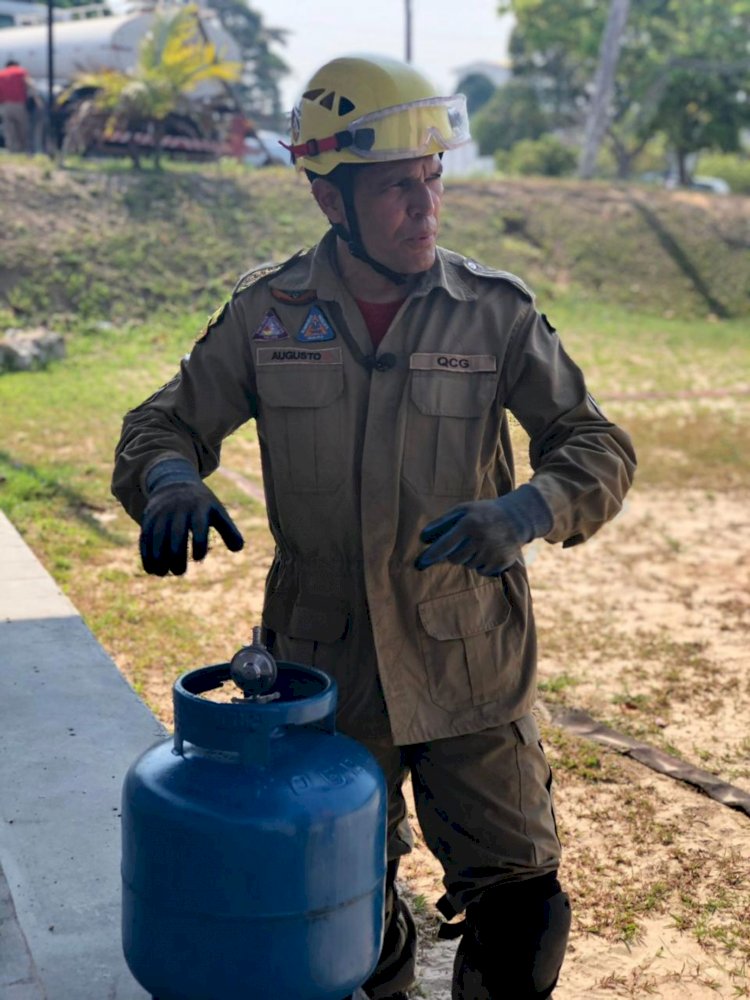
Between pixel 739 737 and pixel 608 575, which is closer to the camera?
pixel 739 737

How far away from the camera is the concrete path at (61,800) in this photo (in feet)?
9.04

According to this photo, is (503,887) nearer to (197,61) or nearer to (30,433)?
(30,433)

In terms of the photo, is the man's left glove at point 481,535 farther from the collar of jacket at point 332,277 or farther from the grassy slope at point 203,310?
the grassy slope at point 203,310

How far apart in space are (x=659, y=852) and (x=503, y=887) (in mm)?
1644

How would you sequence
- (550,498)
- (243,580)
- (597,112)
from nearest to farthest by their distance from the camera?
(550,498) → (243,580) → (597,112)

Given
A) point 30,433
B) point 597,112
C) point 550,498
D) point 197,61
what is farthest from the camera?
point 597,112

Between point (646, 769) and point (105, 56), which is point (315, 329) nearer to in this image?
point (646, 769)

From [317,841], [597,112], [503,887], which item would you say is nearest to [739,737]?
[503,887]

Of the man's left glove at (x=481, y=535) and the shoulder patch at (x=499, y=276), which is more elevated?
the shoulder patch at (x=499, y=276)

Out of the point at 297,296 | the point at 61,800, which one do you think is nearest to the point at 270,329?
the point at 297,296

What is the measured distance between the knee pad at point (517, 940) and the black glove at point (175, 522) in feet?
2.85

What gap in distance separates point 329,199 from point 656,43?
31.7 m

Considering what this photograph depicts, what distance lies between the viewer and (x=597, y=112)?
26.3 metres

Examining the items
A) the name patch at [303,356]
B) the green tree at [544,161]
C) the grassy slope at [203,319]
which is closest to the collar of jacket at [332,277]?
the name patch at [303,356]
